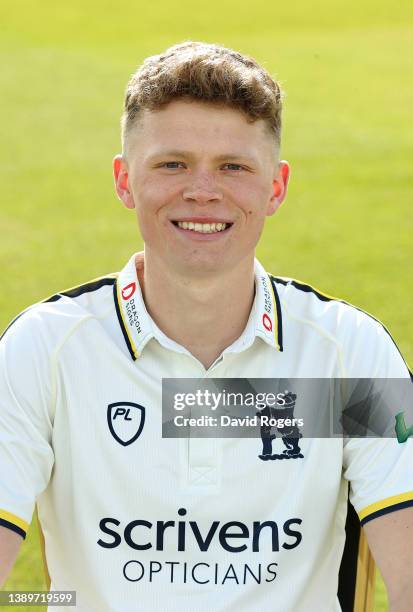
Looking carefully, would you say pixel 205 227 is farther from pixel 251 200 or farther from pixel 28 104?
pixel 28 104

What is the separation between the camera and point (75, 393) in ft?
7.47

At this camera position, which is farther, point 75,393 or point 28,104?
point 28,104

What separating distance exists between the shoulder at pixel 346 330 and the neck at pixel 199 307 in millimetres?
124

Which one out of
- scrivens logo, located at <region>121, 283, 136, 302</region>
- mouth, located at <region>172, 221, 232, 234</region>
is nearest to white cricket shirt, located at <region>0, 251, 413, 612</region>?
scrivens logo, located at <region>121, 283, 136, 302</region>

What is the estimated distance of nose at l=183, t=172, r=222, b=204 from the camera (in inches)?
91.1

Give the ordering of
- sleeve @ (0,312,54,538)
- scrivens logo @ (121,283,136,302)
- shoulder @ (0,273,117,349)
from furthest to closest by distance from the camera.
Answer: scrivens logo @ (121,283,136,302), shoulder @ (0,273,117,349), sleeve @ (0,312,54,538)

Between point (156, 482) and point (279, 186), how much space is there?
719 mm

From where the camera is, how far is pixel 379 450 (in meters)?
2.29

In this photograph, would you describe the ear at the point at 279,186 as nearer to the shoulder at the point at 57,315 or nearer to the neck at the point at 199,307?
the neck at the point at 199,307

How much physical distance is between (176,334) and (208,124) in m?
0.45

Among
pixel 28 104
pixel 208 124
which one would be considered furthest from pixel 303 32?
pixel 208 124

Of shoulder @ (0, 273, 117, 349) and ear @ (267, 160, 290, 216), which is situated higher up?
ear @ (267, 160, 290, 216)

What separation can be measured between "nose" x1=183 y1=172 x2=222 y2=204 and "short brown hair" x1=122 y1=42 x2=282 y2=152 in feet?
0.53

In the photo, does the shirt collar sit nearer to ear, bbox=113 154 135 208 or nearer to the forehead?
A: ear, bbox=113 154 135 208
